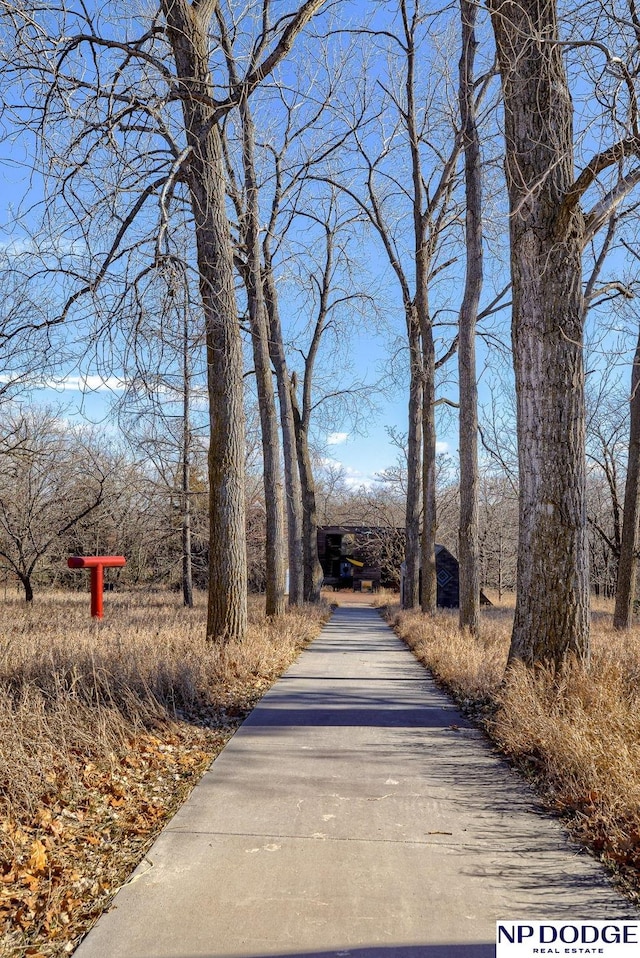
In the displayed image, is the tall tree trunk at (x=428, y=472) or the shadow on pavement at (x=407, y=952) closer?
the shadow on pavement at (x=407, y=952)

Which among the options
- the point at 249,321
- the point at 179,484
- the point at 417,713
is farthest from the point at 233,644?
the point at 179,484

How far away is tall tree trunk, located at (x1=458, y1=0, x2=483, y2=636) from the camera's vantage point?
544 inches

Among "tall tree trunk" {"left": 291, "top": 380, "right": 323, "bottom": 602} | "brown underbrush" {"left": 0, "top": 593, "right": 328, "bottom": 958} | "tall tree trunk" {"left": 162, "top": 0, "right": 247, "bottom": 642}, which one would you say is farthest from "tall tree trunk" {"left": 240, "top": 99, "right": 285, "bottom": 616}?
"tall tree trunk" {"left": 291, "top": 380, "right": 323, "bottom": 602}

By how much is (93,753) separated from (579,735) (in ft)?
11.2

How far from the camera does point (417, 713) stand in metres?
7.64

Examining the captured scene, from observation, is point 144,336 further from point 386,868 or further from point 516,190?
point 386,868

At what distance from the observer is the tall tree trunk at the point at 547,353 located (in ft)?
23.9

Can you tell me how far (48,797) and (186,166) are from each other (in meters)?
7.42

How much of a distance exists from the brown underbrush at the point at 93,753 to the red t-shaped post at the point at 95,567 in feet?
16.7

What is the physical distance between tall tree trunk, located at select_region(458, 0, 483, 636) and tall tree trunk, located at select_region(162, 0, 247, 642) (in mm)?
5187

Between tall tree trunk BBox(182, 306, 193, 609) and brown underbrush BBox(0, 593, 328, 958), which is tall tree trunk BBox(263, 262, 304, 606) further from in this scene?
brown underbrush BBox(0, 593, 328, 958)

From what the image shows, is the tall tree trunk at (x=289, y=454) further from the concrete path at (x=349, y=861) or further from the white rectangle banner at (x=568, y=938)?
the white rectangle banner at (x=568, y=938)

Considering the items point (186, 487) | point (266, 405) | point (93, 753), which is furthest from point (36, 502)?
point (93, 753)

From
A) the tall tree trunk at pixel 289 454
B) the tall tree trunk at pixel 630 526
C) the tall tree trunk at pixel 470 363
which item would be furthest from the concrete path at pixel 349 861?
the tall tree trunk at pixel 289 454
